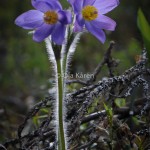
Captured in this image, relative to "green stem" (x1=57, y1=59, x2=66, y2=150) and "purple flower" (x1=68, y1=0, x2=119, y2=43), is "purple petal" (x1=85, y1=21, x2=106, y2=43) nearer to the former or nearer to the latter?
"purple flower" (x1=68, y1=0, x2=119, y2=43)

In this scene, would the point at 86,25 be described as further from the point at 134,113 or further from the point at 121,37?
the point at 121,37

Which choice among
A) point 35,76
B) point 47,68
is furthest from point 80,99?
point 47,68

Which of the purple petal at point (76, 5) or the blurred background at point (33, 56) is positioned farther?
the blurred background at point (33, 56)

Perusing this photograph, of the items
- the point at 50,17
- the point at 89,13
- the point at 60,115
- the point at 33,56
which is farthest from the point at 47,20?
the point at 33,56

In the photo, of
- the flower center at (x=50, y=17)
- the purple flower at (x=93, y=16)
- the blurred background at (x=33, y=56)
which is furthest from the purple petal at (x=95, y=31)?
the blurred background at (x=33, y=56)

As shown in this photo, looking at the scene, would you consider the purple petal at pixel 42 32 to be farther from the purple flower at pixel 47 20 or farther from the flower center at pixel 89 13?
the flower center at pixel 89 13

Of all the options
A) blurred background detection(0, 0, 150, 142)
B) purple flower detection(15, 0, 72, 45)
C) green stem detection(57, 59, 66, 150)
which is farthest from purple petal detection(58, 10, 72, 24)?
blurred background detection(0, 0, 150, 142)
